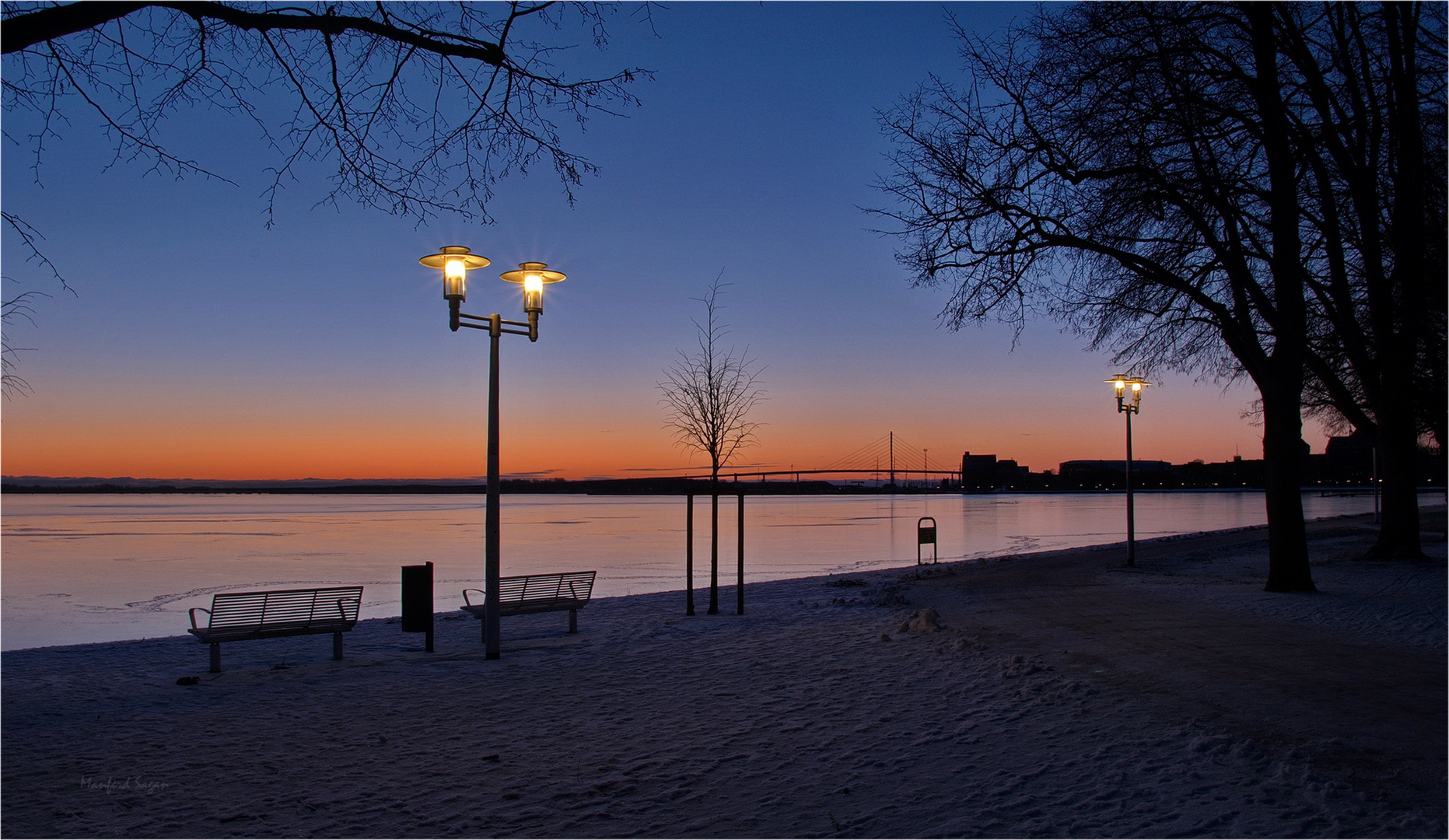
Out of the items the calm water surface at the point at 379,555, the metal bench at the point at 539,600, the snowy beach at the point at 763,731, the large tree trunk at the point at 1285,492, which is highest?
the large tree trunk at the point at 1285,492

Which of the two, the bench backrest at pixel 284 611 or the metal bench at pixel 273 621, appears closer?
the metal bench at pixel 273 621

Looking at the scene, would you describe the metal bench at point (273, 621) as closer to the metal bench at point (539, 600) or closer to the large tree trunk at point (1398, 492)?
the metal bench at point (539, 600)

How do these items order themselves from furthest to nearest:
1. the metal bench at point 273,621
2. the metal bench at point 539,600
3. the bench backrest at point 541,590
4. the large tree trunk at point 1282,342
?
the large tree trunk at point 1282,342 → the bench backrest at point 541,590 → the metal bench at point 539,600 → the metal bench at point 273,621

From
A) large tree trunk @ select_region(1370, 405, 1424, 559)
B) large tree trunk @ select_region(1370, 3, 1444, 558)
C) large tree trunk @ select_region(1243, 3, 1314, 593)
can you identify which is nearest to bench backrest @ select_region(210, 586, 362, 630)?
large tree trunk @ select_region(1243, 3, 1314, 593)

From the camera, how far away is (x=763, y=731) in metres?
6.35

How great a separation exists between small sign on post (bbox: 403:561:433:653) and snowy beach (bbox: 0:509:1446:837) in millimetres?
304

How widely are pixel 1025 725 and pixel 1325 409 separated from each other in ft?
90.6

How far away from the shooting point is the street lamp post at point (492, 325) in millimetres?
9344

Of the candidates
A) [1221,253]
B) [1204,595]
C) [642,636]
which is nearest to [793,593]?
[642,636]

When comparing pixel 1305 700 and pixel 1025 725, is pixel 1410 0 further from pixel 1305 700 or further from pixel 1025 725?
pixel 1025 725

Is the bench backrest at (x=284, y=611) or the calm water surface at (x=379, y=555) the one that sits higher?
the bench backrest at (x=284, y=611)

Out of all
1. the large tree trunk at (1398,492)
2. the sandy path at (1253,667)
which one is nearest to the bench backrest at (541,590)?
the sandy path at (1253,667)

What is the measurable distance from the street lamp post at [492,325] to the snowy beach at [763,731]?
69 cm

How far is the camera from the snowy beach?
4.70 m
